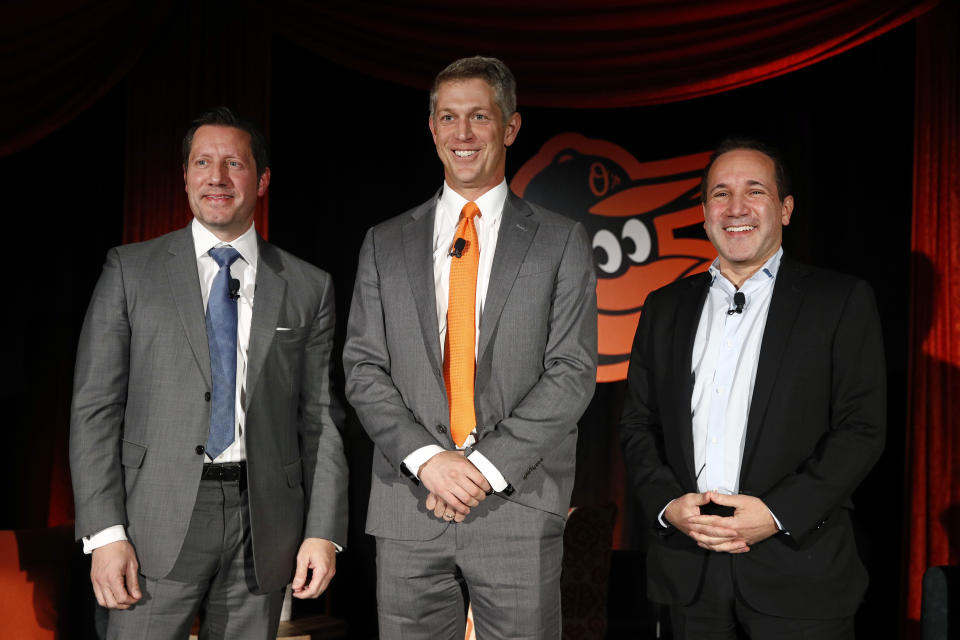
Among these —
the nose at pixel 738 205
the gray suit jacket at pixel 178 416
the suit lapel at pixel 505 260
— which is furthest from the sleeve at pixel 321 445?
the nose at pixel 738 205

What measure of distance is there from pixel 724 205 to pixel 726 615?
1.05 m

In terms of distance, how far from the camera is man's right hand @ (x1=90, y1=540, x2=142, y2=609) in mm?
2186

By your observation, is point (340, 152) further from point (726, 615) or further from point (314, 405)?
point (726, 615)

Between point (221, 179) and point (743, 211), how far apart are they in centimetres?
139

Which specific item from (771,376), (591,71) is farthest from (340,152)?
(771,376)

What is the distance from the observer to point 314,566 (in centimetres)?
236

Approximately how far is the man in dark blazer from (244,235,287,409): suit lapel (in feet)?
3.34

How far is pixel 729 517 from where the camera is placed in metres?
2.19

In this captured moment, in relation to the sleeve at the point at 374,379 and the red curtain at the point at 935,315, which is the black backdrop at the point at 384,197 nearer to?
the red curtain at the point at 935,315

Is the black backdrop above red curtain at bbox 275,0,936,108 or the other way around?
the other way around

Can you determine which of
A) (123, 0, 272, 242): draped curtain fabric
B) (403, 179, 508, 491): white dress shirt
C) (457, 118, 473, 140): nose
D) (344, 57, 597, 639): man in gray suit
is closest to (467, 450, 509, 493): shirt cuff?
(344, 57, 597, 639): man in gray suit

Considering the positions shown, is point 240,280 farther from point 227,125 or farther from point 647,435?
point 647,435

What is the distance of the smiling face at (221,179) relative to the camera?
245 cm

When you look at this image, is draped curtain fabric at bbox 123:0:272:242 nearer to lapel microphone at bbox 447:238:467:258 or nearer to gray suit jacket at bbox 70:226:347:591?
gray suit jacket at bbox 70:226:347:591
